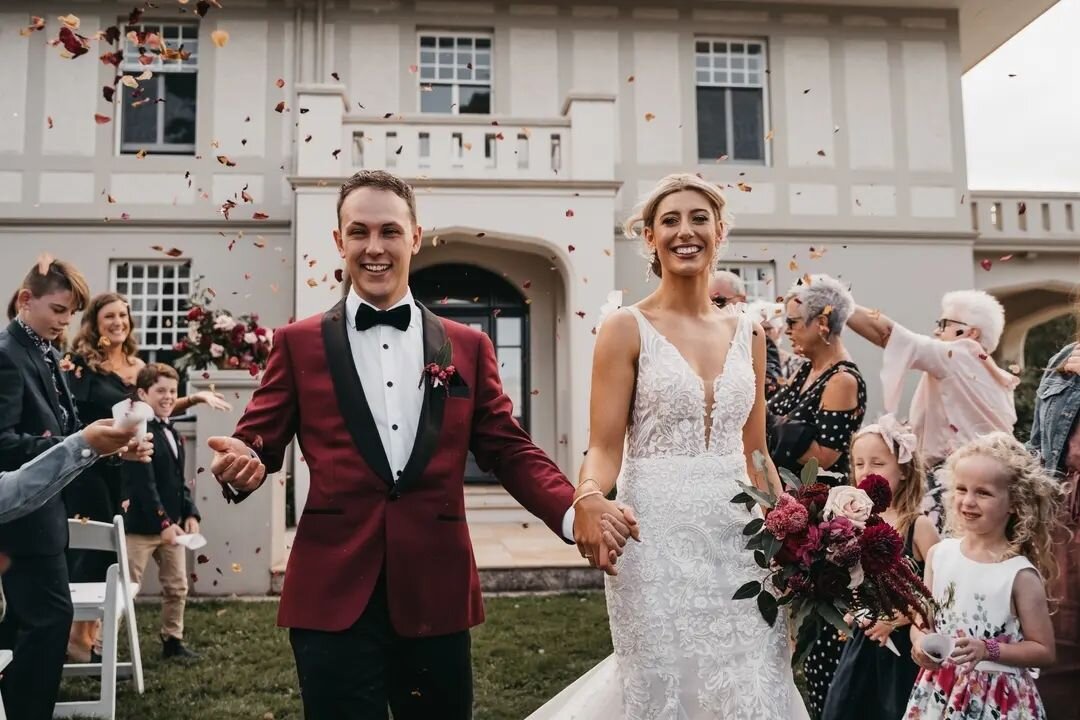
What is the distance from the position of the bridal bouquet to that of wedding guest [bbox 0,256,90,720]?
2745 millimetres

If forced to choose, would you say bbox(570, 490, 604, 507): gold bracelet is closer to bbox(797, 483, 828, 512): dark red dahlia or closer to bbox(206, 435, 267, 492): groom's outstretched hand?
bbox(797, 483, 828, 512): dark red dahlia

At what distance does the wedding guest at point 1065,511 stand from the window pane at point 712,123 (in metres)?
11.1

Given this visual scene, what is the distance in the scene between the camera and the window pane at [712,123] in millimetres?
14453

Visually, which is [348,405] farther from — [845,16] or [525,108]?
[845,16]

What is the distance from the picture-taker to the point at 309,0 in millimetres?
13500

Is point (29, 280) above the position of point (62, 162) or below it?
below

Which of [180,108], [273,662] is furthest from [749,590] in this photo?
[180,108]

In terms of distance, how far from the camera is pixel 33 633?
369 centimetres

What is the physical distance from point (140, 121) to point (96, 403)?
9.01 meters

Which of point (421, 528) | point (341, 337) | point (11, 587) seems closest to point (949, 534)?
point (421, 528)

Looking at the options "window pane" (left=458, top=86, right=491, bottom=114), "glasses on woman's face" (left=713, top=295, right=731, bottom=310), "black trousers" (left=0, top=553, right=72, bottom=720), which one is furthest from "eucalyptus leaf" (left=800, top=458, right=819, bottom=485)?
"window pane" (left=458, top=86, right=491, bottom=114)

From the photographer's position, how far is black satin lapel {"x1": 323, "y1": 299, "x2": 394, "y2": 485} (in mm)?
2582

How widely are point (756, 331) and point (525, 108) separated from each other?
11203mm

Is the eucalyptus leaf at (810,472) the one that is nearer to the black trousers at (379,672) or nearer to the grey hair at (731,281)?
the black trousers at (379,672)
